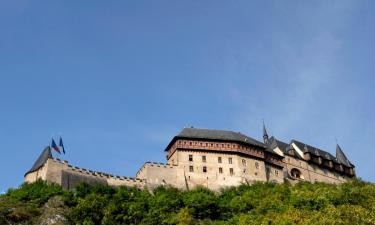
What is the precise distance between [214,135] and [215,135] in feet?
0.55

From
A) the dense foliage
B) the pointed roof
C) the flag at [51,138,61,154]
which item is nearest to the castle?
the flag at [51,138,61,154]

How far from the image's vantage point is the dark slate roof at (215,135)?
269 ft

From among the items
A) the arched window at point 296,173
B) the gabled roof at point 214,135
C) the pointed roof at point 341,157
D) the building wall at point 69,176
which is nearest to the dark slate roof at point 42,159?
the building wall at point 69,176

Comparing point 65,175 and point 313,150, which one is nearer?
point 65,175

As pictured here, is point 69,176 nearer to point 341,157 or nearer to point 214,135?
point 214,135

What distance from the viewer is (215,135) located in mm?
83562

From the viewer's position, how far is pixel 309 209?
60906 mm

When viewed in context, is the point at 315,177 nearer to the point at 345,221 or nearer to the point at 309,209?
the point at 309,209

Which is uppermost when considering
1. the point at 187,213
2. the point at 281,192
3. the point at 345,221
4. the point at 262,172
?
the point at 262,172

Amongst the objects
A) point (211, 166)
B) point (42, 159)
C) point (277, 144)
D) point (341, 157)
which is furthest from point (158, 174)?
point (341, 157)

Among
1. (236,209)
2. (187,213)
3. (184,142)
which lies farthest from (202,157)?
(187,213)

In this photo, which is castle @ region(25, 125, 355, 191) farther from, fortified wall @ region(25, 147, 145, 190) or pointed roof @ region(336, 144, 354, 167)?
pointed roof @ region(336, 144, 354, 167)

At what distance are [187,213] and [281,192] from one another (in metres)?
16.4

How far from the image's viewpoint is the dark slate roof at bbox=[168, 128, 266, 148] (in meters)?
81.9
